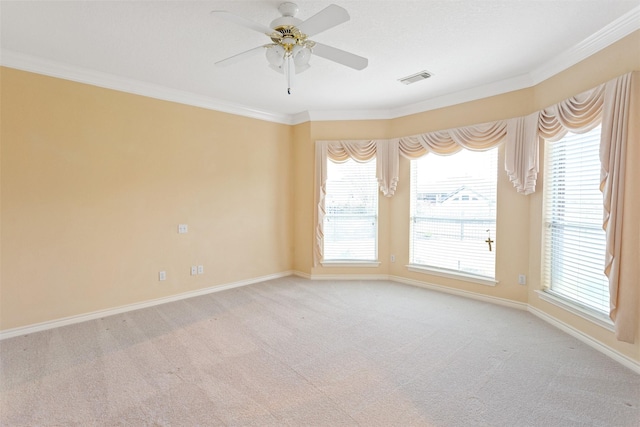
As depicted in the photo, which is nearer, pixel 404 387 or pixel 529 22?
pixel 404 387

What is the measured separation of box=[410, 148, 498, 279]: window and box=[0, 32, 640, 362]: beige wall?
0.18 m

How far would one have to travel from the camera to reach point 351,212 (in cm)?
512

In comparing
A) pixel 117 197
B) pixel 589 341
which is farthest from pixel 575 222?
pixel 117 197

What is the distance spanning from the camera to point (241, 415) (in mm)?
1944

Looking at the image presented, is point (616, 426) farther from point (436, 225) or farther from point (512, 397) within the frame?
point (436, 225)

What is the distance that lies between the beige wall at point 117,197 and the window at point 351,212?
3.55 feet

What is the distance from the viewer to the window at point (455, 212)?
4055 millimetres

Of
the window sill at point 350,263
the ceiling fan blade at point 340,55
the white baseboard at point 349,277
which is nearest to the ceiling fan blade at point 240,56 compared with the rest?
the ceiling fan blade at point 340,55

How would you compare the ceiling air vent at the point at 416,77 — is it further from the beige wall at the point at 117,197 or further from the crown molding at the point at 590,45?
the beige wall at the point at 117,197

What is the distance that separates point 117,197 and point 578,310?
5.09m

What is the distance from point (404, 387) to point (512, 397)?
0.72 m

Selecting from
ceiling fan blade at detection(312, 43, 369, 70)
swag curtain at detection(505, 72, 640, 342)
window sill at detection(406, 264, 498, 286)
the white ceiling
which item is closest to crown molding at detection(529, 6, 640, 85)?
the white ceiling

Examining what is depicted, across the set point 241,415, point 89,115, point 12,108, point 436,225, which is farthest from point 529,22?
point 12,108

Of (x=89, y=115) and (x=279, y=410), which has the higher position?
(x=89, y=115)
